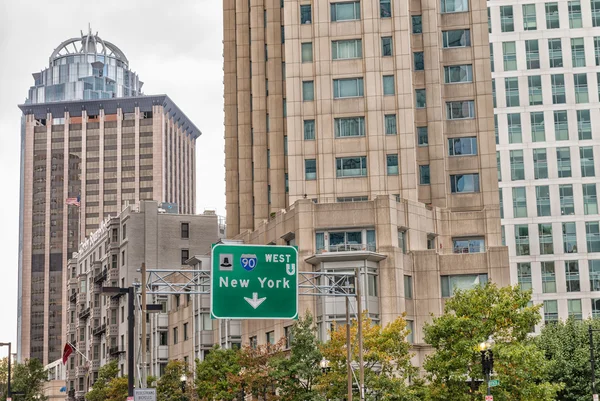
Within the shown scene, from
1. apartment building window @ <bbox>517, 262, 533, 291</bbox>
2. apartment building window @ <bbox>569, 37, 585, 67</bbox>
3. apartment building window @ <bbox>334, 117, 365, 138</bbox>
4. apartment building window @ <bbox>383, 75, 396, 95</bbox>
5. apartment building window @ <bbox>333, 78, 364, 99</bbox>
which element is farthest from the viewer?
apartment building window @ <bbox>569, 37, 585, 67</bbox>

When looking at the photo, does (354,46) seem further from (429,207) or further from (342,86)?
(429,207)

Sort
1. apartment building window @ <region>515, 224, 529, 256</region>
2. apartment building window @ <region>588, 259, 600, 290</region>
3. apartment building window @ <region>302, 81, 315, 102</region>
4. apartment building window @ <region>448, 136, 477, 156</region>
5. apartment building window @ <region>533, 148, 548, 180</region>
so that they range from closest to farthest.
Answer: apartment building window @ <region>302, 81, 315, 102</region> → apartment building window @ <region>448, 136, 477, 156</region> → apartment building window @ <region>588, 259, 600, 290</region> → apartment building window @ <region>515, 224, 529, 256</region> → apartment building window @ <region>533, 148, 548, 180</region>

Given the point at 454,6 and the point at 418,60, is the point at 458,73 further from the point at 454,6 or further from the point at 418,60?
the point at 454,6

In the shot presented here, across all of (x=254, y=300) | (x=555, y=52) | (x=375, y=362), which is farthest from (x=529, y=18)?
(x=254, y=300)

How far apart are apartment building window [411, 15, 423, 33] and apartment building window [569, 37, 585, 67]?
81.0 feet

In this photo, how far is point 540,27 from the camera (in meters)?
111

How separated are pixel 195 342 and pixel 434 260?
2958 cm

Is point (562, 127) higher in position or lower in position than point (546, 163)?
higher

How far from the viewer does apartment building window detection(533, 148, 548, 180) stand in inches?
4306

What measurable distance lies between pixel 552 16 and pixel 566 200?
64.8 ft

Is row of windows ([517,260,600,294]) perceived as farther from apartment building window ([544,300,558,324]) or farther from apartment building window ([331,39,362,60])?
apartment building window ([331,39,362,60])

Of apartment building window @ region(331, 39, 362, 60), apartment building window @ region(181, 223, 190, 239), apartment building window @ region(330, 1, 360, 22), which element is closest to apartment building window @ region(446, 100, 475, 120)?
apartment building window @ region(331, 39, 362, 60)

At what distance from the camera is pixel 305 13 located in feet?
295

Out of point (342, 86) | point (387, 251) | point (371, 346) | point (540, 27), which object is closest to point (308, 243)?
point (387, 251)
